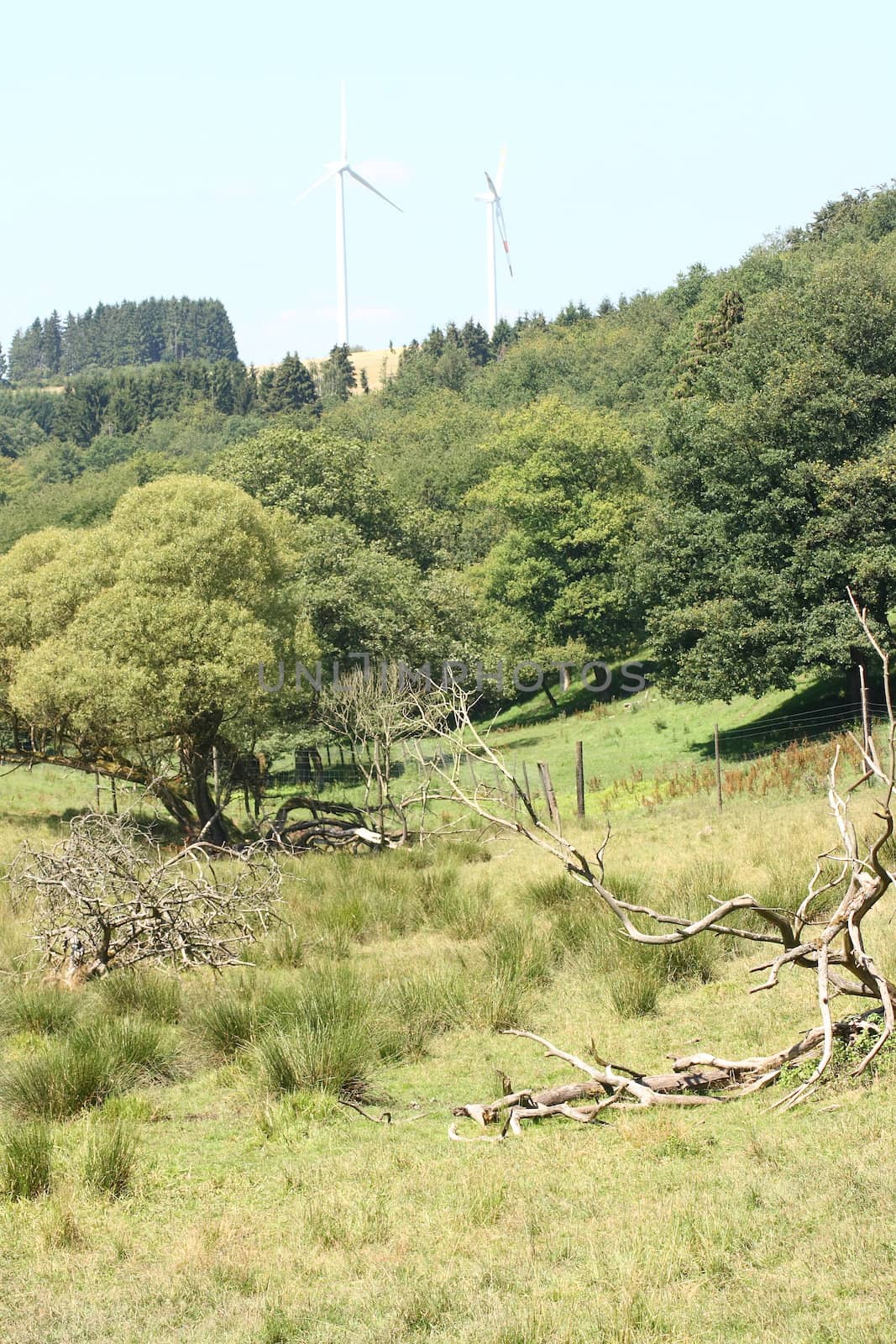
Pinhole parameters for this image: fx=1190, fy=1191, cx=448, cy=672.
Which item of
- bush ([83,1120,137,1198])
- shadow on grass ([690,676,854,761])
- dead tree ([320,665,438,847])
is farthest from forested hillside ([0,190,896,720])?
bush ([83,1120,137,1198])

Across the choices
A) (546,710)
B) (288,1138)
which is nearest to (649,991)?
(288,1138)

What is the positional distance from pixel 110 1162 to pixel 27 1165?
1.71 ft

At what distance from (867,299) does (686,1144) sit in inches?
1123

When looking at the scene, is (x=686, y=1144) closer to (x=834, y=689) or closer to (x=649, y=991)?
(x=649, y=991)

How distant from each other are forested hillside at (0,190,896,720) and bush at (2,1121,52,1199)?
24432mm

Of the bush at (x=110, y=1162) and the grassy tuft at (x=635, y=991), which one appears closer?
the bush at (x=110, y=1162)

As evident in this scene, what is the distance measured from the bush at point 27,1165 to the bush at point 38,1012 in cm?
366

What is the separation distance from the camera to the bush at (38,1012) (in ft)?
37.9

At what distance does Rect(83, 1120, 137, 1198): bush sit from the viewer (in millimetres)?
7672

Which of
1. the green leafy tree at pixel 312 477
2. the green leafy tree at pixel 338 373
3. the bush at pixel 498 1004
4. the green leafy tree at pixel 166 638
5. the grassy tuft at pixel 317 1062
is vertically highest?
the green leafy tree at pixel 338 373

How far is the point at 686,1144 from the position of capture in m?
7.35

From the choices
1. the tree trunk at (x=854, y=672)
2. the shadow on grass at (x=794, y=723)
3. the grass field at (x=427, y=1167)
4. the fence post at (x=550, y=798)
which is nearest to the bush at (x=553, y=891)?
the fence post at (x=550, y=798)

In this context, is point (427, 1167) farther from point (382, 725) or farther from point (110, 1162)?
point (382, 725)

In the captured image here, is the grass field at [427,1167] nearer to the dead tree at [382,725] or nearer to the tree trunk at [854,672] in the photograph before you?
the dead tree at [382,725]
